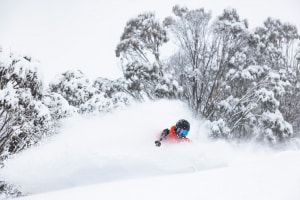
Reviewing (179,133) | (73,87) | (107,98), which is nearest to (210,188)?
(179,133)

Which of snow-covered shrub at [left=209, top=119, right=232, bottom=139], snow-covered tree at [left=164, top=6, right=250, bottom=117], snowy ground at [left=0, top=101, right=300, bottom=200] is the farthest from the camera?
snow-covered tree at [left=164, top=6, right=250, bottom=117]

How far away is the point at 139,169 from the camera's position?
587 cm

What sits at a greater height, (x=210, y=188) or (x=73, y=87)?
(x=73, y=87)

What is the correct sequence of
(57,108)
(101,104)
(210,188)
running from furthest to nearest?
1. (101,104)
2. (57,108)
3. (210,188)

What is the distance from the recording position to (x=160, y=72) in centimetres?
1542

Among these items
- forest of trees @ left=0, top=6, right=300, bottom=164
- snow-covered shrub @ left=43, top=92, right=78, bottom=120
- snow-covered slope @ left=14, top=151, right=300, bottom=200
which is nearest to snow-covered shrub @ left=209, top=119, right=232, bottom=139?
forest of trees @ left=0, top=6, right=300, bottom=164

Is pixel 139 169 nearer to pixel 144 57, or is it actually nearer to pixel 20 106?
pixel 20 106

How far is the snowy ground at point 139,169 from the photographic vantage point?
9.52 feet

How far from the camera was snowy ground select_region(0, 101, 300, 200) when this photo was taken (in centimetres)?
290

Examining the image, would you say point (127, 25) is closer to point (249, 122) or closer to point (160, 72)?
point (160, 72)

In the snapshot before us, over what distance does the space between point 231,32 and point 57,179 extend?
13411mm

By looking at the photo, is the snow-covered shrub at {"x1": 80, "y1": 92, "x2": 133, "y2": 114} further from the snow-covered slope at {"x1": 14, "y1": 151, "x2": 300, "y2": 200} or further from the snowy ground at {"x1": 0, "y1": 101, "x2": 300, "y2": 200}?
the snow-covered slope at {"x1": 14, "y1": 151, "x2": 300, "y2": 200}

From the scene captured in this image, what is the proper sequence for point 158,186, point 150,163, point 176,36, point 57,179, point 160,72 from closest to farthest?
1. point 158,186
2. point 57,179
3. point 150,163
4. point 160,72
5. point 176,36

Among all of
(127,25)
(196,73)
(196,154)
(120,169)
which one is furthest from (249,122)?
(120,169)
